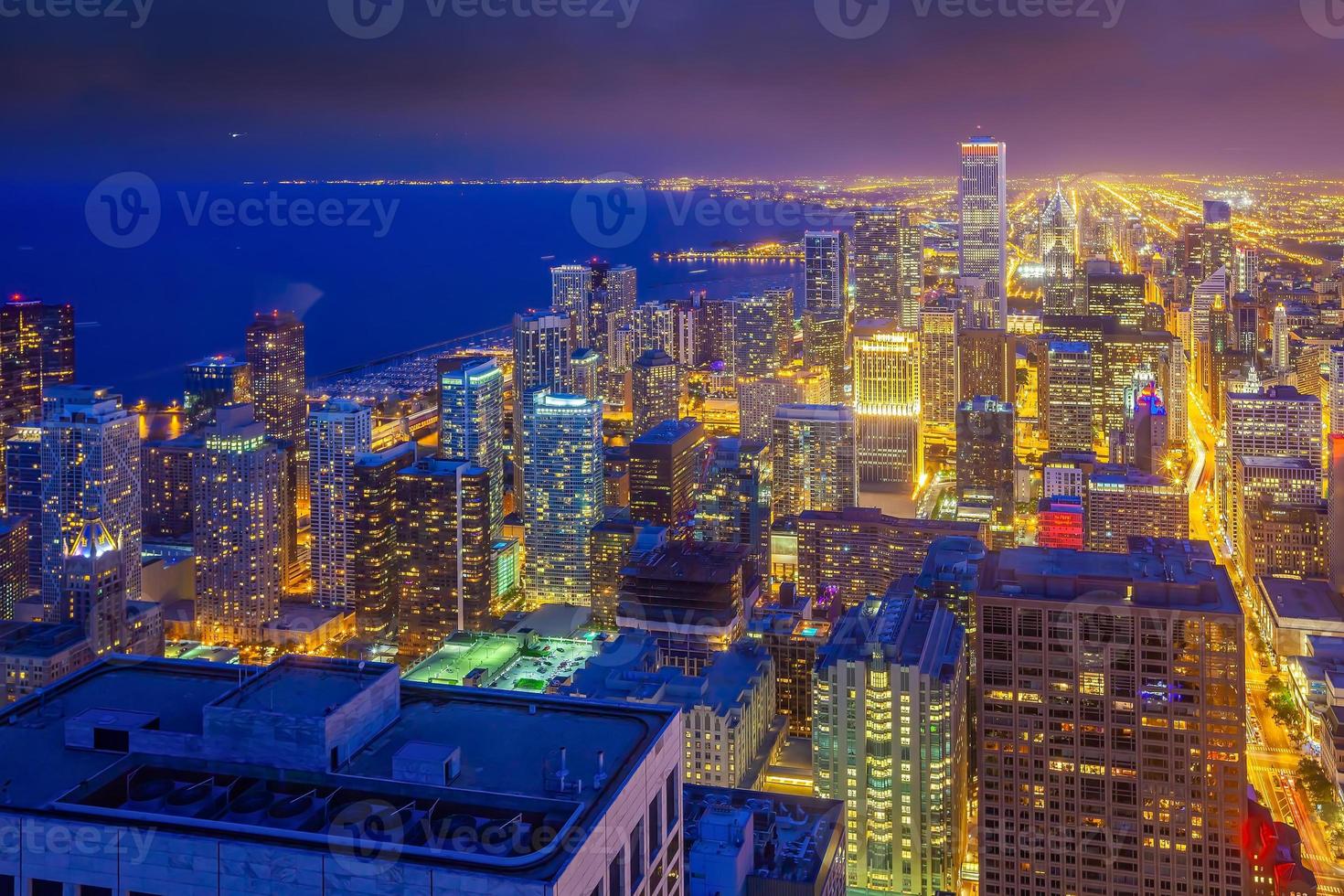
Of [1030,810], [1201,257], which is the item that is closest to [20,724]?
[1030,810]

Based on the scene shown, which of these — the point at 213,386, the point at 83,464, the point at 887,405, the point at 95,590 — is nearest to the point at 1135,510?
the point at 887,405

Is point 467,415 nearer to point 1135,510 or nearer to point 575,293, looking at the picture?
point 575,293

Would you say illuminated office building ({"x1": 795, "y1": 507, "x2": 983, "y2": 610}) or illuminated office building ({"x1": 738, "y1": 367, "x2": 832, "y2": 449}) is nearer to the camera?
illuminated office building ({"x1": 795, "y1": 507, "x2": 983, "y2": 610})

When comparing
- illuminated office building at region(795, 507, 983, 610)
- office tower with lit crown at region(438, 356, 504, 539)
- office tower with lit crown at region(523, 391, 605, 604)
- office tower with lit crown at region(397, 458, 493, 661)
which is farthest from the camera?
office tower with lit crown at region(438, 356, 504, 539)

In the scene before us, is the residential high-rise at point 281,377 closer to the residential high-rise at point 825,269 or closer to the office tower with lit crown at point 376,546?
the office tower with lit crown at point 376,546

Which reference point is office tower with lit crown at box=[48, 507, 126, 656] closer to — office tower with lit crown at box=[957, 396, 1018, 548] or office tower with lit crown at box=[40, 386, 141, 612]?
office tower with lit crown at box=[40, 386, 141, 612]

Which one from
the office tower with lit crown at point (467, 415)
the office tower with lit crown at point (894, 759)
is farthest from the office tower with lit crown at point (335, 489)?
the office tower with lit crown at point (894, 759)

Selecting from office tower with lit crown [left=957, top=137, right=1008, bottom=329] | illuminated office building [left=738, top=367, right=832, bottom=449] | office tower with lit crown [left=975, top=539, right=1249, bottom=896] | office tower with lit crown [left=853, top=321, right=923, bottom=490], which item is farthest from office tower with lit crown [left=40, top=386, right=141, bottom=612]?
office tower with lit crown [left=957, top=137, right=1008, bottom=329]
